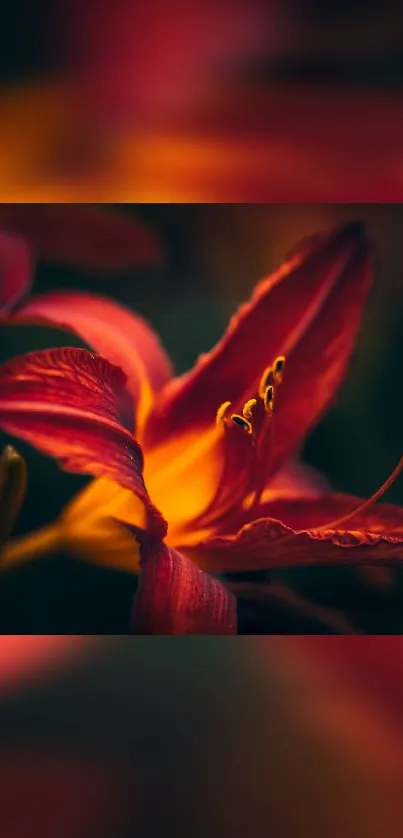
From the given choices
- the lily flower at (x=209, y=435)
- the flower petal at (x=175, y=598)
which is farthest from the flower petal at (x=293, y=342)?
the flower petal at (x=175, y=598)

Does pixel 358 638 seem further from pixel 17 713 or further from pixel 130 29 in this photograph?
pixel 130 29

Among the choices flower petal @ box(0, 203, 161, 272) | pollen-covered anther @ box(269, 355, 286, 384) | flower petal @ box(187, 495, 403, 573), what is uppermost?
flower petal @ box(0, 203, 161, 272)

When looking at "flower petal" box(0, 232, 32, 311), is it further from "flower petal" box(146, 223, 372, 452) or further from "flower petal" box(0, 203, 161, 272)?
"flower petal" box(146, 223, 372, 452)

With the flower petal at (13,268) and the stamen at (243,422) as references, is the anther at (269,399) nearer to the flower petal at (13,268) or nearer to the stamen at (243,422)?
the stamen at (243,422)

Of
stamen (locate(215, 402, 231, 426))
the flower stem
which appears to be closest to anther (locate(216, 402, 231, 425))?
stamen (locate(215, 402, 231, 426))

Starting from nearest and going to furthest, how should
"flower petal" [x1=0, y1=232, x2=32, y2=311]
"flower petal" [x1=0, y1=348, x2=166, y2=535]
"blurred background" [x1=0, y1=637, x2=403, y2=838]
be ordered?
"blurred background" [x1=0, y1=637, x2=403, y2=838] → "flower petal" [x1=0, y1=348, x2=166, y2=535] → "flower petal" [x1=0, y1=232, x2=32, y2=311]

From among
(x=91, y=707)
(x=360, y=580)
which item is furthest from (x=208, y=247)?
(x=91, y=707)

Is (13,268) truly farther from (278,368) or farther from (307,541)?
(307,541)
